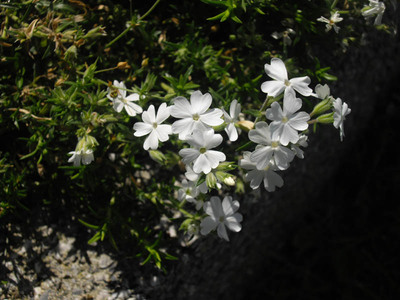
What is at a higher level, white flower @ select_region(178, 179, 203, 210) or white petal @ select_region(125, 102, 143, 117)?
white petal @ select_region(125, 102, 143, 117)

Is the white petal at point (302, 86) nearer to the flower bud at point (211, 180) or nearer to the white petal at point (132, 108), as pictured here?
the flower bud at point (211, 180)

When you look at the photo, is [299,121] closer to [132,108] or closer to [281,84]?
[281,84]

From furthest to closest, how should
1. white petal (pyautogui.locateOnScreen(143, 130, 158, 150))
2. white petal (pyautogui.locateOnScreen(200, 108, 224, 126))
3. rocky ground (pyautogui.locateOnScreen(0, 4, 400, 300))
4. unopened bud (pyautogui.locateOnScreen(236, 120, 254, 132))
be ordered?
rocky ground (pyautogui.locateOnScreen(0, 4, 400, 300))
unopened bud (pyautogui.locateOnScreen(236, 120, 254, 132))
white petal (pyautogui.locateOnScreen(143, 130, 158, 150))
white petal (pyautogui.locateOnScreen(200, 108, 224, 126))

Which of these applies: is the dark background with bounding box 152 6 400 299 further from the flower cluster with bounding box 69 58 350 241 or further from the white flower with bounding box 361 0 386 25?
the flower cluster with bounding box 69 58 350 241

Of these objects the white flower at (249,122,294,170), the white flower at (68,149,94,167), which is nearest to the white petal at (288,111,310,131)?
the white flower at (249,122,294,170)

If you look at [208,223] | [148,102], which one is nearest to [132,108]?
[148,102]

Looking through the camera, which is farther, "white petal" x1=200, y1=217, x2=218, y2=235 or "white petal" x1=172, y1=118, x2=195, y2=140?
"white petal" x1=200, y1=217, x2=218, y2=235

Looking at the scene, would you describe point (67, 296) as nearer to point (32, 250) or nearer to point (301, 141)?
point (32, 250)

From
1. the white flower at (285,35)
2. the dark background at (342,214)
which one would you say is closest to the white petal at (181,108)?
the white flower at (285,35)
